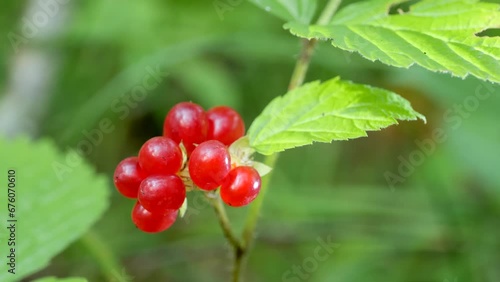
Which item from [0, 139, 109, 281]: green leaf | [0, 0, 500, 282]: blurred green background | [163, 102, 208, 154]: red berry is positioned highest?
[163, 102, 208, 154]: red berry

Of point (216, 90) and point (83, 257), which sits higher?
point (216, 90)

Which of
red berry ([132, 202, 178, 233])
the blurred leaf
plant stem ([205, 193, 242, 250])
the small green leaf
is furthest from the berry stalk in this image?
the blurred leaf

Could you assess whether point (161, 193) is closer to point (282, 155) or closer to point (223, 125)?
point (223, 125)

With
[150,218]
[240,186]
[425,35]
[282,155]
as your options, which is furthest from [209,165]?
[282,155]

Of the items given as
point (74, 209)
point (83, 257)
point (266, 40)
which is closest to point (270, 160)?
point (74, 209)

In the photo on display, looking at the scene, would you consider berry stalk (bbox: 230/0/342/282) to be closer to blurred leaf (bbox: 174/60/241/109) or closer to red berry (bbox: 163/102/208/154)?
red berry (bbox: 163/102/208/154)

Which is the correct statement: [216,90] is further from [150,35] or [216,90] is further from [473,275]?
[473,275]
